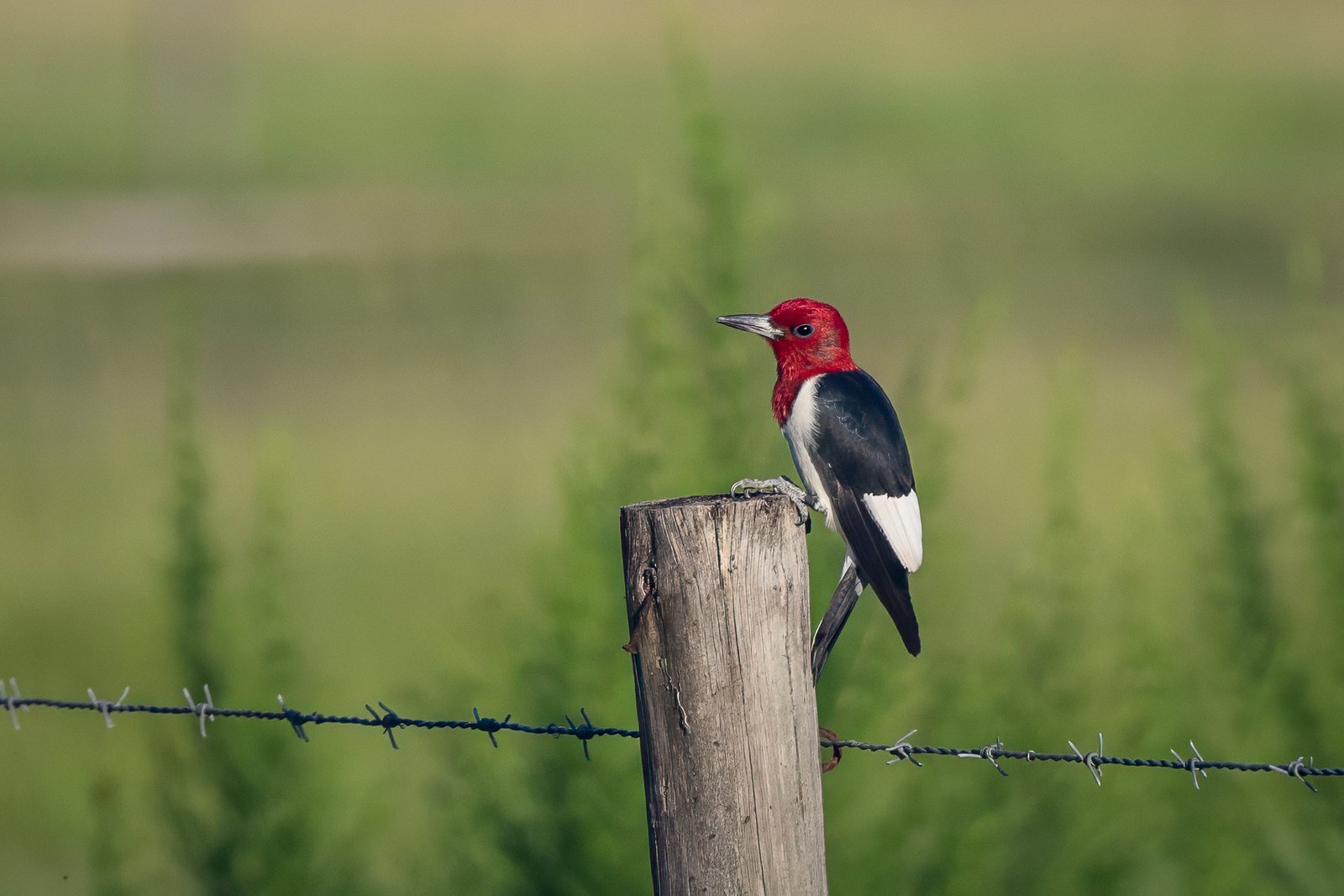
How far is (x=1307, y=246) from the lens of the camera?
179 inches

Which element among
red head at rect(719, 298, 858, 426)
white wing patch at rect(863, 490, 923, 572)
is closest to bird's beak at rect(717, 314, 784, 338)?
red head at rect(719, 298, 858, 426)

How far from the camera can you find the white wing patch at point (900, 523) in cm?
365

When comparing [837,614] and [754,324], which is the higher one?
[754,324]

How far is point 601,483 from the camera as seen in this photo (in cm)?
436

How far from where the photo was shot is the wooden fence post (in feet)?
8.25

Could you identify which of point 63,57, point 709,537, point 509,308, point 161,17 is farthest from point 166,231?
point 709,537

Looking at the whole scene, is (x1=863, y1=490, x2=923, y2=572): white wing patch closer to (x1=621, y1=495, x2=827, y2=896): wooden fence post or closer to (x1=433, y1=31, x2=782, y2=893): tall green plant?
(x1=433, y1=31, x2=782, y2=893): tall green plant

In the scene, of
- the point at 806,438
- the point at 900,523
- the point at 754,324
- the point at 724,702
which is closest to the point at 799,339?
the point at 754,324

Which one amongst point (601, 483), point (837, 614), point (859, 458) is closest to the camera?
point (837, 614)

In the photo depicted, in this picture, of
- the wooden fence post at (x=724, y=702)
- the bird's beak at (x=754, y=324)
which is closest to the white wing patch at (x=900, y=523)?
the bird's beak at (x=754, y=324)

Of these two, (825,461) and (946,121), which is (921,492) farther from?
(946,121)

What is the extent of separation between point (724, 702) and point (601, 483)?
1.88 m

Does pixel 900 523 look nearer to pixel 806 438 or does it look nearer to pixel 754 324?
pixel 806 438

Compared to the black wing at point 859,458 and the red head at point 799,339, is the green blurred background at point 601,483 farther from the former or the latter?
the black wing at point 859,458
